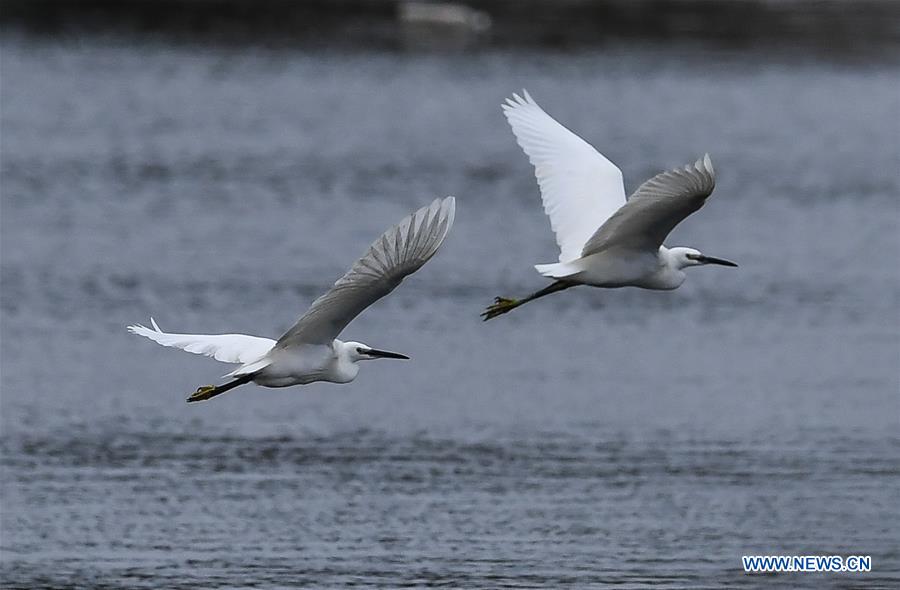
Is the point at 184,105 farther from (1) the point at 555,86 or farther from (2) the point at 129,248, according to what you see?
(2) the point at 129,248

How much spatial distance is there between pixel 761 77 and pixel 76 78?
14.7 m

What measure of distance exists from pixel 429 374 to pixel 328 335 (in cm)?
695

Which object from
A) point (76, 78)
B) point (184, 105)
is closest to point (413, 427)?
point (184, 105)

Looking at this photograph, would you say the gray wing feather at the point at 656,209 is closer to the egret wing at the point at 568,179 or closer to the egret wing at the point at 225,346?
the egret wing at the point at 568,179

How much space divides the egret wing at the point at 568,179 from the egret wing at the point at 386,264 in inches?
99.6

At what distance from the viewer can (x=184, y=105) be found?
37.6 metres

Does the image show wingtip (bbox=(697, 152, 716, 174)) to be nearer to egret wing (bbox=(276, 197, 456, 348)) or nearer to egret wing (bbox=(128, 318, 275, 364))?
egret wing (bbox=(276, 197, 456, 348))

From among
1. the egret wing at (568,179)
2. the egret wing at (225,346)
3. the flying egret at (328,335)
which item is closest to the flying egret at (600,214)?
the egret wing at (568,179)

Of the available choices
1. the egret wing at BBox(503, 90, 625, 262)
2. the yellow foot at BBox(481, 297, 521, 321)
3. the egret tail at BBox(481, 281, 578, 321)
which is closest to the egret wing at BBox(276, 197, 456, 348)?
the egret tail at BBox(481, 281, 578, 321)

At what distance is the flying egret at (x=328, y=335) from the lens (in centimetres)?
971

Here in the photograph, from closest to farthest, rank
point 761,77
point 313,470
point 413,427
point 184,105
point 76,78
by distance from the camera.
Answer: point 313,470 → point 413,427 → point 184,105 → point 76,78 → point 761,77

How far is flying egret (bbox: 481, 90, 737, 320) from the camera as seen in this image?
11562 mm

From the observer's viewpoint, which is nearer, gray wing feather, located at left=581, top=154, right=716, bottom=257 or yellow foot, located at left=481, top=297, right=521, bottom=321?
gray wing feather, located at left=581, top=154, right=716, bottom=257

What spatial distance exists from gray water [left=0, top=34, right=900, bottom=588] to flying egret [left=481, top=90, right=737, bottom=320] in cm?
181
